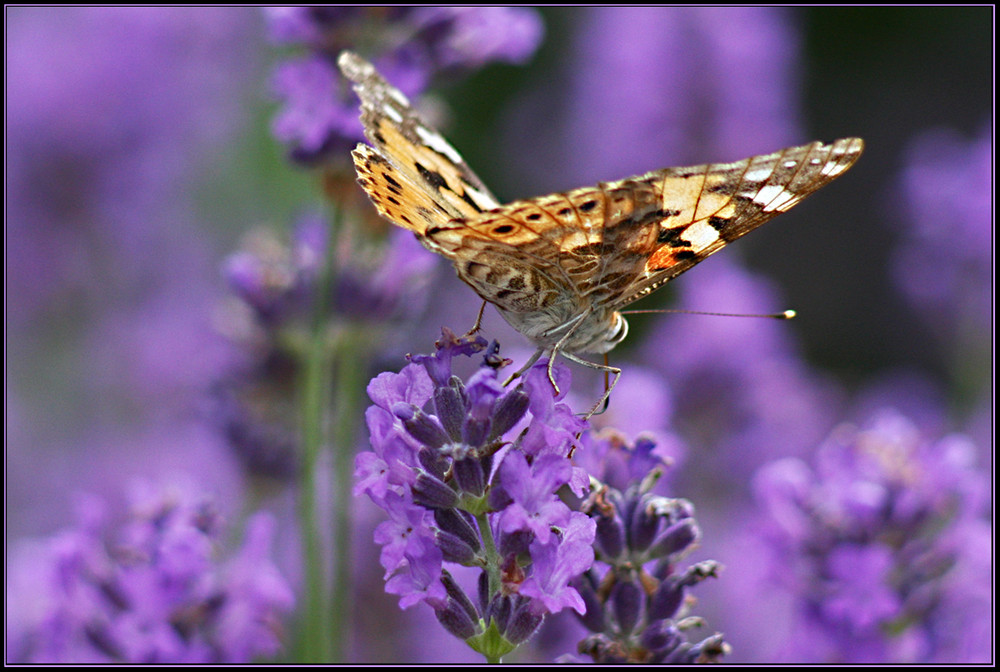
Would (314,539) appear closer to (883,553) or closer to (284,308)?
(284,308)

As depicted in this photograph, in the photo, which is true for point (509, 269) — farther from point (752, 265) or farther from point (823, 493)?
point (752, 265)

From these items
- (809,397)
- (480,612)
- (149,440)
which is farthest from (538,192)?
(480,612)

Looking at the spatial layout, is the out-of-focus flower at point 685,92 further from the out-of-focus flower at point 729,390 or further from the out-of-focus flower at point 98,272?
the out-of-focus flower at point 98,272

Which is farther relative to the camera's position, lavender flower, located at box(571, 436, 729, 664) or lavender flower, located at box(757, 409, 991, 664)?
lavender flower, located at box(757, 409, 991, 664)

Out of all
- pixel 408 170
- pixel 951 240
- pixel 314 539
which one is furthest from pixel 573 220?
pixel 951 240

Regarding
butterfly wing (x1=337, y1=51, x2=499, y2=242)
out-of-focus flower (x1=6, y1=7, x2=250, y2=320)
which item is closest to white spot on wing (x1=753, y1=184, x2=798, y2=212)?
butterfly wing (x1=337, y1=51, x2=499, y2=242)

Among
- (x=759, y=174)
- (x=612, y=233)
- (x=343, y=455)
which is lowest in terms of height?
(x=343, y=455)

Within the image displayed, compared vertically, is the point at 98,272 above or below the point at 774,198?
above

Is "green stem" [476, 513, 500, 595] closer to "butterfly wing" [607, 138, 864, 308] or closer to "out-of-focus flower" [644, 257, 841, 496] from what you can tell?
"butterfly wing" [607, 138, 864, 308]
